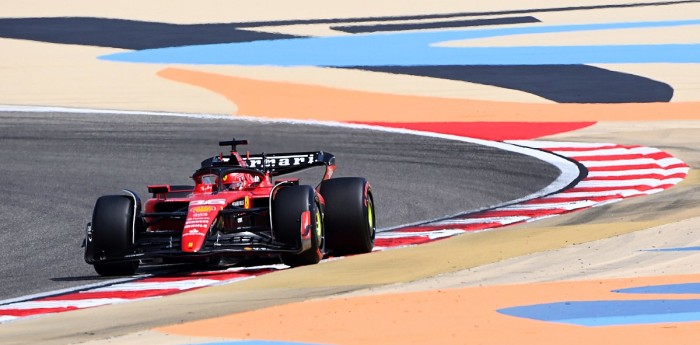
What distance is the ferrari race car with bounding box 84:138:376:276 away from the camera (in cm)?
1108

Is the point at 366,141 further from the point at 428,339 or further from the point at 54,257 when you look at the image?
the point at 428,339

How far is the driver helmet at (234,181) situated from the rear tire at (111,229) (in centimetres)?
78

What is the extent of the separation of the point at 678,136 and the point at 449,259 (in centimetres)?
1103

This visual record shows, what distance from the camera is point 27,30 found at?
4378 centimetres

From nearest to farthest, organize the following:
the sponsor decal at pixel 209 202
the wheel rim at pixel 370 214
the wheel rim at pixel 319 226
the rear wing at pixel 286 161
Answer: the sponsor decal at pixel 209 202 < the wheel rim at pixel 319 226 < the wheel rim at pixel 370 214 < the rear wing at pixel 286 161

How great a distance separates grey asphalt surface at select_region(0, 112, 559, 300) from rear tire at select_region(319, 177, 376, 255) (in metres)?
1.83

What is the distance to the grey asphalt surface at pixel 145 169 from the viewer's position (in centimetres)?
1300

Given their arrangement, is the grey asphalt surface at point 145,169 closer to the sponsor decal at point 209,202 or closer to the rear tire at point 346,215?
the sponsor decal at point 209,202

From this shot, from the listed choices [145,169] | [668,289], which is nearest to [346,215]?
[668,289]

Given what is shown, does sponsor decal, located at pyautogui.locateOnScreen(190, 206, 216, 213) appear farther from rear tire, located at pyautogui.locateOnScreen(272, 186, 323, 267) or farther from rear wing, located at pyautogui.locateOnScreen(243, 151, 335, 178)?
rear wing, located at pyautogui.locateOnScreen(243, 151, 335, 178)

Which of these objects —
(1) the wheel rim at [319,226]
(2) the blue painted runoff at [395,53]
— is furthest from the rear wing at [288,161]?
(2) the blue painted runoff at [395,53]

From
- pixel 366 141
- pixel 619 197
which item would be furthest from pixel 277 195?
pixel 366 141

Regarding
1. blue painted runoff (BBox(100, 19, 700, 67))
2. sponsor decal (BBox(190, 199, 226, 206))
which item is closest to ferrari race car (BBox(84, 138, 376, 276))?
sponsor decal (BBox(190, 199, 226, 206))

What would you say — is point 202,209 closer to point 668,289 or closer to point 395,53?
point 668,289
